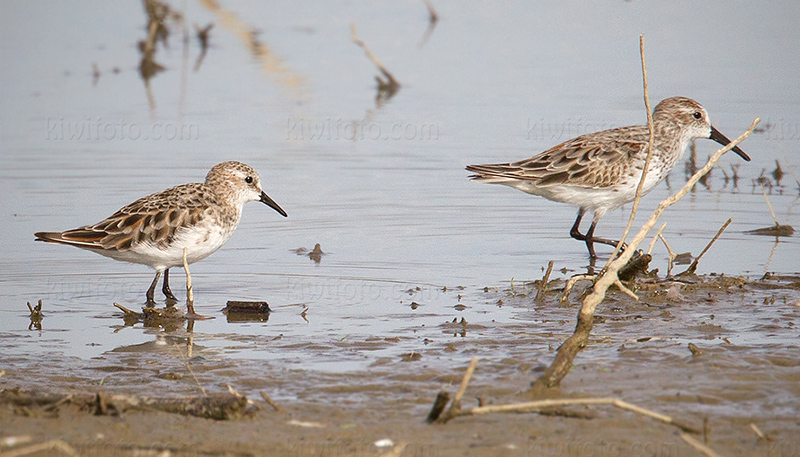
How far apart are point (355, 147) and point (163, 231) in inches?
247

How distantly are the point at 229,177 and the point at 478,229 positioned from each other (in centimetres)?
312

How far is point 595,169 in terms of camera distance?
9.89 m

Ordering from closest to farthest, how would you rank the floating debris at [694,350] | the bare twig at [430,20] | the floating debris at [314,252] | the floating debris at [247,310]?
the floating debris at [694,350], the floating debris at [247,310], the floating debris at [314,252], the bare twig at [430,20]

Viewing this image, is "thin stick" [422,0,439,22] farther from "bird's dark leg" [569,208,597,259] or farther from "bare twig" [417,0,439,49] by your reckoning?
"bird's dark leg" [569,208,597,259]

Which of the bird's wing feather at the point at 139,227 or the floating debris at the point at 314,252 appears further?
the floating debris at the point at 314,252

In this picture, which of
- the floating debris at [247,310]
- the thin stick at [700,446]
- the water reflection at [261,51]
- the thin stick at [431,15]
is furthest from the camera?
the thin stick at [431,15]

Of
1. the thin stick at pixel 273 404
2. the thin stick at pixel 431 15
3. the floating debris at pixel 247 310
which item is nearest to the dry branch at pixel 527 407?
the thin stick at pixel 273 404

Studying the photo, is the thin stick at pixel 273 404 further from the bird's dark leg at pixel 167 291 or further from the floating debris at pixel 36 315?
the bird's dark leg at pixel 167 291

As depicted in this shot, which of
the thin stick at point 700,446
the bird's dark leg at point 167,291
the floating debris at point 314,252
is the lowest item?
the thin stick at point 700,446

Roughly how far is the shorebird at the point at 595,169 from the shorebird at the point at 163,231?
9.25ft

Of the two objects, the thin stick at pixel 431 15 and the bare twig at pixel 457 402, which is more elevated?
the thin stick at pixel 431 15

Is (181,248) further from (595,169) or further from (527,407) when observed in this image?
(527,407)

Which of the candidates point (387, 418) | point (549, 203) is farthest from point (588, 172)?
point (387, 418)

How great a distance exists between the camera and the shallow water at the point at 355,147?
Answer: 8.12m
